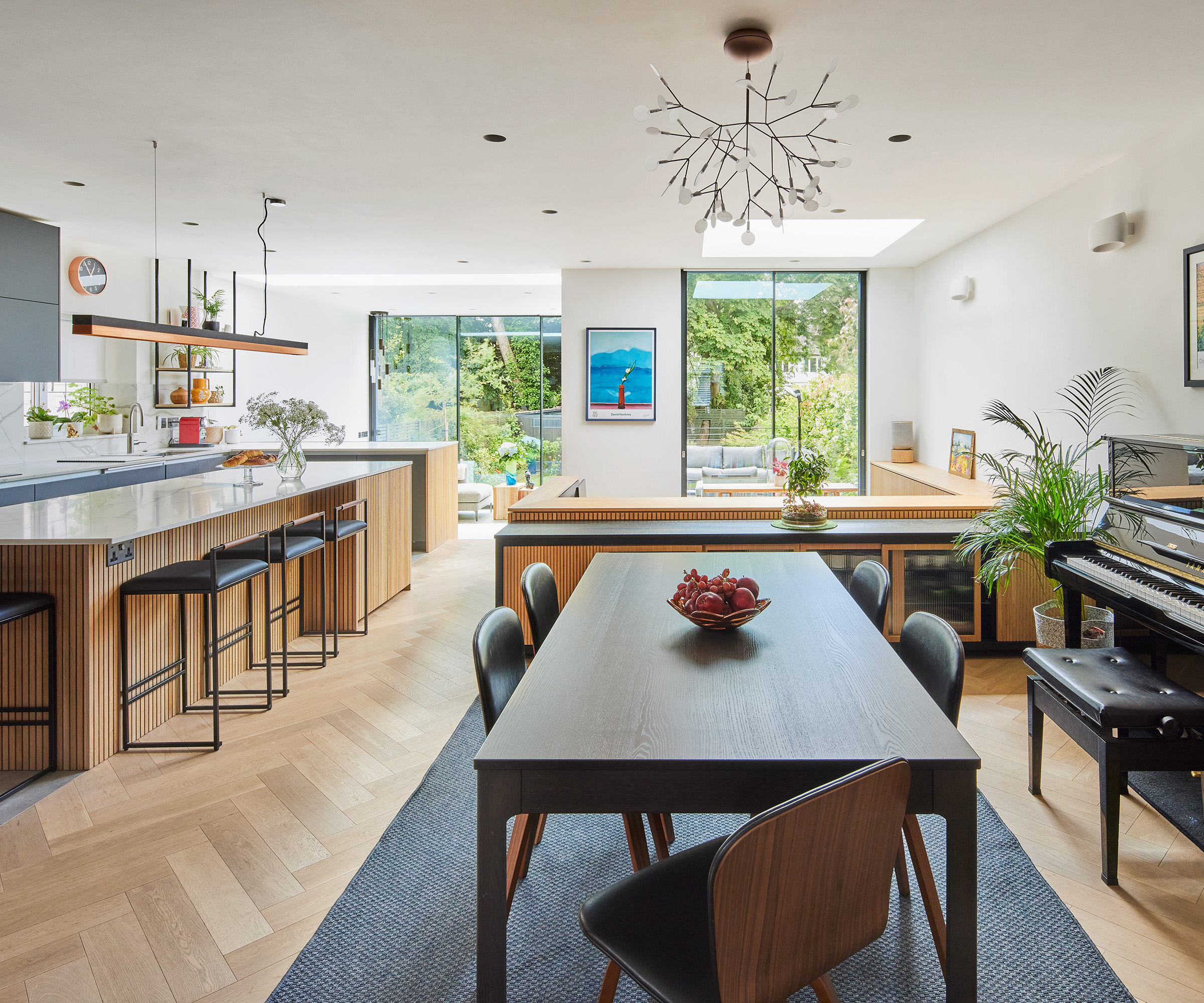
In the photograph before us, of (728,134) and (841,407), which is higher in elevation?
(728,134)

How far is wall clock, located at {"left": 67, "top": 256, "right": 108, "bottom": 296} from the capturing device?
559 centimetres

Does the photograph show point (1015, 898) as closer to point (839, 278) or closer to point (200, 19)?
point (200, 19)

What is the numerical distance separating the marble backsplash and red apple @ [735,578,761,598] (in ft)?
17.6

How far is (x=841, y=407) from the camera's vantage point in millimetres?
7148

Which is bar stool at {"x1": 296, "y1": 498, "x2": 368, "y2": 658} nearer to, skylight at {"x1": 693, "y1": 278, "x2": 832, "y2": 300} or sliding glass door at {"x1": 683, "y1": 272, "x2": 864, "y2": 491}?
sliding glass door at {"x1": 683, "y1": 272, "x2": 864, "y2": 491}

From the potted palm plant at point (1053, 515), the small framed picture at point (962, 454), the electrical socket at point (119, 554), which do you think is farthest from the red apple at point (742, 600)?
the small framed picture at point (962, 454)

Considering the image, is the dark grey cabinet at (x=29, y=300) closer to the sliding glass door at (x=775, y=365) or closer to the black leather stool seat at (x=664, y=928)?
the sliding glass door at (x=775, y=365)

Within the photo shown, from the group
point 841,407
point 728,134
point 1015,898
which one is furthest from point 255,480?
point 841,407

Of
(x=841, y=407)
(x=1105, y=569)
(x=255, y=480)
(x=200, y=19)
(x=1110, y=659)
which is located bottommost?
(x=1110, y=659)

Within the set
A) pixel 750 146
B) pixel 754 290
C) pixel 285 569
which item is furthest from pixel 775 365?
pixel 285 569

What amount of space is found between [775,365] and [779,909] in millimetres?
6495

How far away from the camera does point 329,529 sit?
4.17 meters

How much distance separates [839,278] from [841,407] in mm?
1194

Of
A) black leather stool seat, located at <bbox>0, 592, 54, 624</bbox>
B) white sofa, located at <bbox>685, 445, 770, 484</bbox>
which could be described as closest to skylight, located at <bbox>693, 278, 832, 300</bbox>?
white sofa, located at <bbox>685, 445, 770, 484</bbox>
